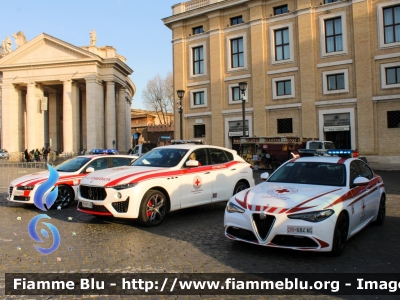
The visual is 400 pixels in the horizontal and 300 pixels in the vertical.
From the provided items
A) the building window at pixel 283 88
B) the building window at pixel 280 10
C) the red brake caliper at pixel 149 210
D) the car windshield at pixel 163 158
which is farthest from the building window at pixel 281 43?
the red brake caliper at pixel 149 210

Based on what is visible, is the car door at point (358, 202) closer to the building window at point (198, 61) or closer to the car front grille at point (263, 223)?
the car front grille at point (263, 223)

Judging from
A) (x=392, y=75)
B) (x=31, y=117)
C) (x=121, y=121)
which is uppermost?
(x=31, y=117)

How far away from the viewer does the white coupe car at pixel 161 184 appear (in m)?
7.37

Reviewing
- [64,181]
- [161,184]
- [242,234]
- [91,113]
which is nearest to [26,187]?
[64,181]

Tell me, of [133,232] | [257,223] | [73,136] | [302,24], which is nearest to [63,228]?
[133,232]

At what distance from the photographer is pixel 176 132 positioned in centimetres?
3609

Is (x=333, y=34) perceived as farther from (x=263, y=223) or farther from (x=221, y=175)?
(x=263, y=223)

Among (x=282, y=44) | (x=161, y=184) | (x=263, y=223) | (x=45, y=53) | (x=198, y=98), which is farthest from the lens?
(x=45, y=53)

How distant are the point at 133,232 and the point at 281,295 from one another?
378 centimetres

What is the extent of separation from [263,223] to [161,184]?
2977 millimetres

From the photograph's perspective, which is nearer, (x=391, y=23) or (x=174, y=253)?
(x=174, y=253)

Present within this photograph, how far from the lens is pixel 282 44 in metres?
30.7

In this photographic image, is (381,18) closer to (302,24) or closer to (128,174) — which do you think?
(302,24)

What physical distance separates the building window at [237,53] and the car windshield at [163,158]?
25.1 meters
